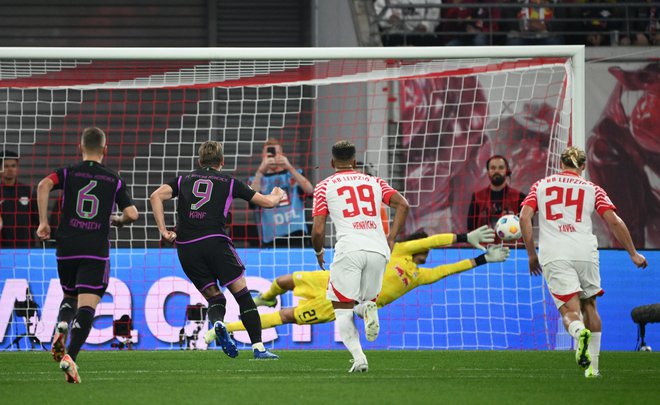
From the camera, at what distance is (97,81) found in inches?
546

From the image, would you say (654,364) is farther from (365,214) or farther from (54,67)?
(54,67)

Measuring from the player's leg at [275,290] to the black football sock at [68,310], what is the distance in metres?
3.54

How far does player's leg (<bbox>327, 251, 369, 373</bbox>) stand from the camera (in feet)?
30.3

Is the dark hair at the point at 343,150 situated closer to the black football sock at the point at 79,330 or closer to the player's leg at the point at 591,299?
the player's leg at the point at 591,299

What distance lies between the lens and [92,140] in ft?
28.6

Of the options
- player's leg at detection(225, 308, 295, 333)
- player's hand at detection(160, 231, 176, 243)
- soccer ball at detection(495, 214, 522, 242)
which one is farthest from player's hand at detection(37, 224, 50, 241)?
soccer ball at detection(495, 214, 522, 242)

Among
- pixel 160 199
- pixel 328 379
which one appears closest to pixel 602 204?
pixel 328 379

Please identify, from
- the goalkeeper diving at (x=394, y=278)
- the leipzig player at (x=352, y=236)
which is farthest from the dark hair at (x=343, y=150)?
the goalkeeper diving at (x=394, y=278)

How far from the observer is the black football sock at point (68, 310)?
8.97m

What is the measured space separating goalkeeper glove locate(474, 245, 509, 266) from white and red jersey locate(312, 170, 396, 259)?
10.1 ft

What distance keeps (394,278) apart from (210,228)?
103 inches

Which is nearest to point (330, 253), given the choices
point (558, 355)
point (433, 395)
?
point (558, 355)

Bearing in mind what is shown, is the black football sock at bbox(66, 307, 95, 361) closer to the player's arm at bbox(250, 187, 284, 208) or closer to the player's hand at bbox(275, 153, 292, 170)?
the player's arm at bbox(250, 187, 284, 208)

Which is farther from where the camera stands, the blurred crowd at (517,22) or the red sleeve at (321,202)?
the blurred crowd at (517,22)
